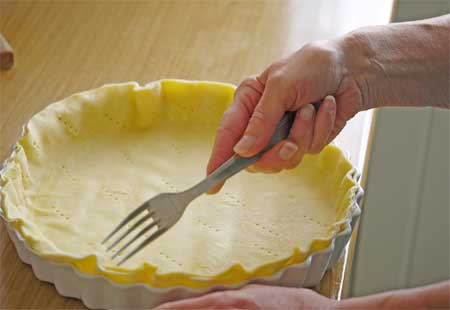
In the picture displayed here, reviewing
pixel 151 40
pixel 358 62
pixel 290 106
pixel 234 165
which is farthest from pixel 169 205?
pixel 151 40

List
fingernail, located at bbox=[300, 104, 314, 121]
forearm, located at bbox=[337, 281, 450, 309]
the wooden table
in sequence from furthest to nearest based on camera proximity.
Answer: the wooden table < fingernail, located at bbox=[300, 104, 314, 121] < forearm, located at bbox=[337, 281, 450, 309]

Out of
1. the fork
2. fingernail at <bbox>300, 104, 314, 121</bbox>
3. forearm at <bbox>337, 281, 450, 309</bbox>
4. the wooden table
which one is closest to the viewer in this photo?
forearm at <bbox>337, 281, 450, 309</bbox>

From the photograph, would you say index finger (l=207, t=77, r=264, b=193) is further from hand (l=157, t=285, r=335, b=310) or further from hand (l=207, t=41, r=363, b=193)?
hand (l=157, t=285, r=335, b=310)

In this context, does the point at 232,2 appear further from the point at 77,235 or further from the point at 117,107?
the point at 77,235

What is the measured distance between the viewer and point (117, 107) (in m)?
1.32

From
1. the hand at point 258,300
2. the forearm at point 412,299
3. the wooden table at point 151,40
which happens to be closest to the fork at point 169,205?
the hand at point 258,300

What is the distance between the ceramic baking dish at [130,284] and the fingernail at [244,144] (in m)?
0.16

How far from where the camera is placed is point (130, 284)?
0.96m

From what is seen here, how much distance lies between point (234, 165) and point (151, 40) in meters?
0.65

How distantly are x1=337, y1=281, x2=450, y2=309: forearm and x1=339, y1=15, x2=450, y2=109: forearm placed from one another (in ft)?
1.18

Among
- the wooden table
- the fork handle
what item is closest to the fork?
the fork handle

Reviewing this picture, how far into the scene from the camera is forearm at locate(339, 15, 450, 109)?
3.75ft

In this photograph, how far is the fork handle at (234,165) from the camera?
0.98 metres

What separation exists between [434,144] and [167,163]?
45cm
